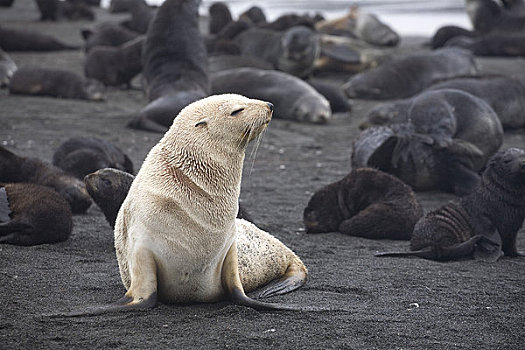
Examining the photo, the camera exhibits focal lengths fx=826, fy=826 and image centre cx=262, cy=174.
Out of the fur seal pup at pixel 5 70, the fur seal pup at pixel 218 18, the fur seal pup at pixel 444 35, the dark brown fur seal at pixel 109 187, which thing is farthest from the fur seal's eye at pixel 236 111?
the fur seal pup at pixel 218 18

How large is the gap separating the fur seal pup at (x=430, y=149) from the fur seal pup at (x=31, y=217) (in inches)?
125

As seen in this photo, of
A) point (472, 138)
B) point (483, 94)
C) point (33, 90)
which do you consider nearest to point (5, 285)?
point (472, 138)

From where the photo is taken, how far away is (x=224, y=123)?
378 centimetres

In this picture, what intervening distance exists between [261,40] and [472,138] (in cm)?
787

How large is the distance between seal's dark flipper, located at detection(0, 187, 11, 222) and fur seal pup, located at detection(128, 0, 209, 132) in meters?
5.25

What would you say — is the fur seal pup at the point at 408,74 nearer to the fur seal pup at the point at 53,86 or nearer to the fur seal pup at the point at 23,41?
the fur seal pup at the point at 53,86

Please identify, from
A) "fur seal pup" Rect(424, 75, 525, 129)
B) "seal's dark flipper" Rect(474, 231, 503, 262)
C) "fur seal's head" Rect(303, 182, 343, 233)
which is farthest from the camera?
"fur seal pup" Rect(424, 75, 525, 129)

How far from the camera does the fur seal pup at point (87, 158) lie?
22.2 feet

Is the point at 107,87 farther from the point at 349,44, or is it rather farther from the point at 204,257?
the point at 204,257

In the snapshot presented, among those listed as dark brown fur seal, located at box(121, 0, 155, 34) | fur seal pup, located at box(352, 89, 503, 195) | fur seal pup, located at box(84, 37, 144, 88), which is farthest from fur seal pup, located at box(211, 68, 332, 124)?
dark brown fur seal, located at box(121, 0, 155, 34)

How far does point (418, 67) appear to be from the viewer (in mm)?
12922

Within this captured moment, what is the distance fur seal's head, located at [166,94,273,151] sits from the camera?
3.77 m

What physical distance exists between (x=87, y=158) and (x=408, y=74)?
23.6 feet

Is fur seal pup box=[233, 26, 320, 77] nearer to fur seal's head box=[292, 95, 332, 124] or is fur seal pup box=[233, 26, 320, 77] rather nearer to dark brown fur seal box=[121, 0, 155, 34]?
fur seal's head box=[292, 95, 332, 124]
